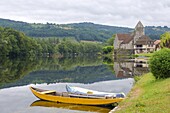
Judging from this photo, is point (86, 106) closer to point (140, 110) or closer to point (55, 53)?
point (140, 110)

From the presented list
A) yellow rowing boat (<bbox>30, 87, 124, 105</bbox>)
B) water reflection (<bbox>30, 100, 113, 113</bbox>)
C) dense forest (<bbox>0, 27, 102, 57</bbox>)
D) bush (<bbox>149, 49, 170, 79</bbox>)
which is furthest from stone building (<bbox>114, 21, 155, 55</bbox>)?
water reflection (<bbox>30, 100, 113, 113</bbox>)

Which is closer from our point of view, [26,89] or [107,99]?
[107,99]

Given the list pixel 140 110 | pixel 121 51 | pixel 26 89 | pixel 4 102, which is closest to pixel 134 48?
pixel 121 51

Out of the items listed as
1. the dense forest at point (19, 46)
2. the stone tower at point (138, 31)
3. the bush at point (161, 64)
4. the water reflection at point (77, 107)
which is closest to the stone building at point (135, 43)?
the stone tower at point (138, 31)

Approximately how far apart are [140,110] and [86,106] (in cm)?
1021

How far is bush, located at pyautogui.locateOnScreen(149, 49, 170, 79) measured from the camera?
99.7ft

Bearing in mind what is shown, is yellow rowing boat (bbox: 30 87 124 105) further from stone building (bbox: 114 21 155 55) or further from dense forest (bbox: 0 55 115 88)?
stone building (bbox: 114 21 155 55)

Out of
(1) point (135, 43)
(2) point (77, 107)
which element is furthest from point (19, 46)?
(2) point (77, 107)

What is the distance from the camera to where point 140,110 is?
18359 mm

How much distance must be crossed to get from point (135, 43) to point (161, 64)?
109m

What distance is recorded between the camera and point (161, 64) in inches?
1197

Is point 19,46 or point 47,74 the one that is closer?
point 47,74

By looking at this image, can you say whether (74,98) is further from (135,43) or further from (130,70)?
(135,43)

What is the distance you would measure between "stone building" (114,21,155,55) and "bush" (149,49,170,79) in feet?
339
